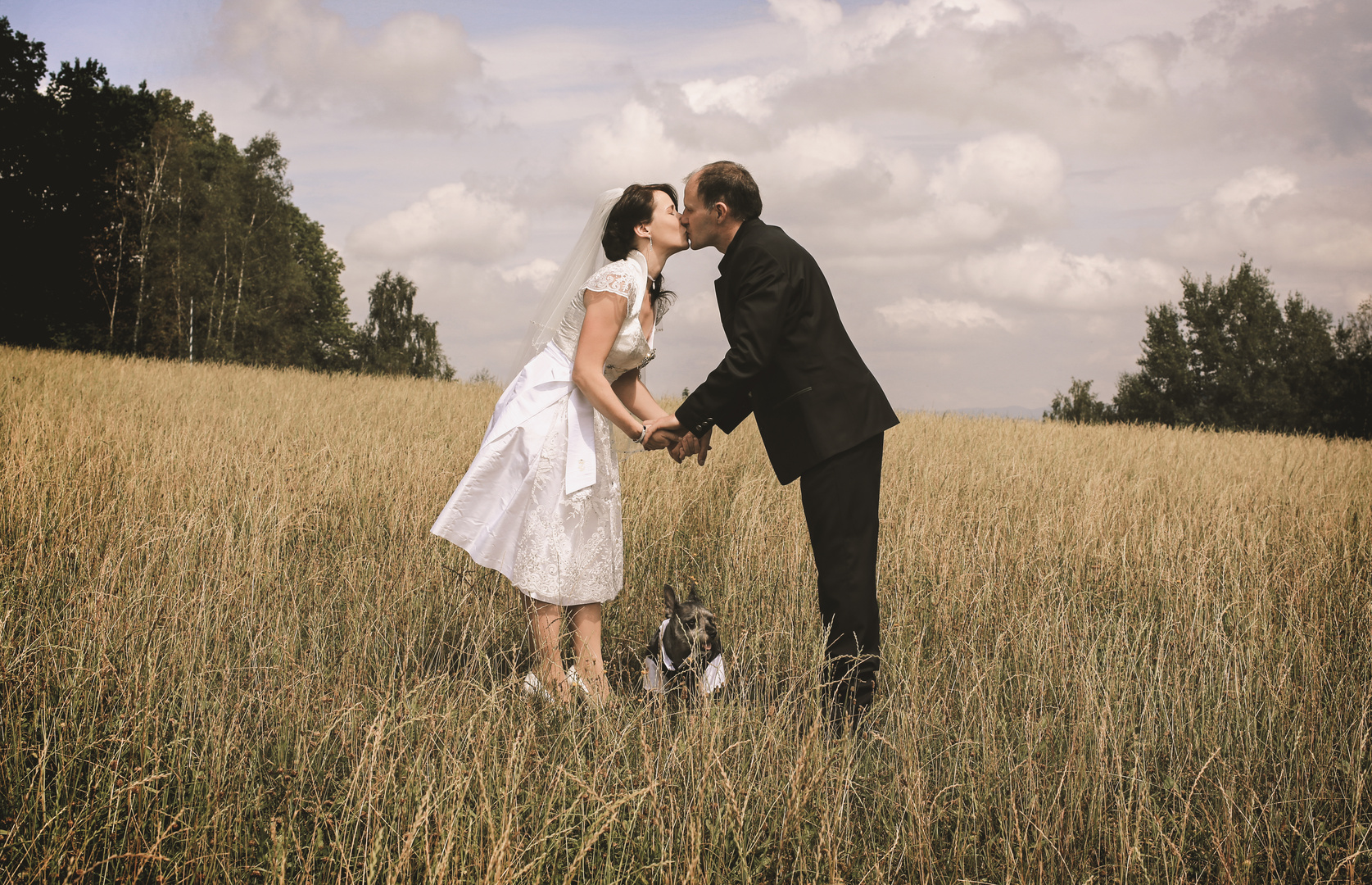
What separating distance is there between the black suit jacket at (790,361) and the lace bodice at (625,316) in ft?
1.16

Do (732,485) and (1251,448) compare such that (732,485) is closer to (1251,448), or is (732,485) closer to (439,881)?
(439,881)

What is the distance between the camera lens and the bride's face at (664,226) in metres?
3.49

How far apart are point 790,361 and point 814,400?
206 millimetres

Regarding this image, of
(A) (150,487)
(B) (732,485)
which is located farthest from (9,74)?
(B) (732,485)

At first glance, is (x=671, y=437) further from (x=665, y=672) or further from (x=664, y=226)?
(x=665, y=672)

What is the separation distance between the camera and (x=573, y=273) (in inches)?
149

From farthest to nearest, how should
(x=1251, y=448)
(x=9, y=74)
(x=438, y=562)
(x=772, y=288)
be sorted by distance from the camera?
(x=9, y=74) → (x=1251, y=448) → (x=438, y=562) → (x=772, y=288)

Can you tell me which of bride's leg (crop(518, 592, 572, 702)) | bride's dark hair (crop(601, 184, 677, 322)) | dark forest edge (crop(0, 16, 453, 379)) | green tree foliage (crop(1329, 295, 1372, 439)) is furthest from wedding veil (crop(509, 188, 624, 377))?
green tree foliage (crop(1329, 295, 1372, 439))

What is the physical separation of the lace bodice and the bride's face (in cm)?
12

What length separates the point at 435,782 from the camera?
2377mm

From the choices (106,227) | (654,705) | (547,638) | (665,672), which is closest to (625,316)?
(547,638)

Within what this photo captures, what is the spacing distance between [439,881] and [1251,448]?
14.7m

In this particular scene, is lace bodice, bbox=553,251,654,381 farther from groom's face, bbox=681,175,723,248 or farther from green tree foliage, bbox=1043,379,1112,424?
green tree foliage, bbox=1043,379,1112,424

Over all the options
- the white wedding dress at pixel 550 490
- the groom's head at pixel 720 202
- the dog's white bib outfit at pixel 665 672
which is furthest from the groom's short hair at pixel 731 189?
the dog's white bib outfit at pixel 665 672
